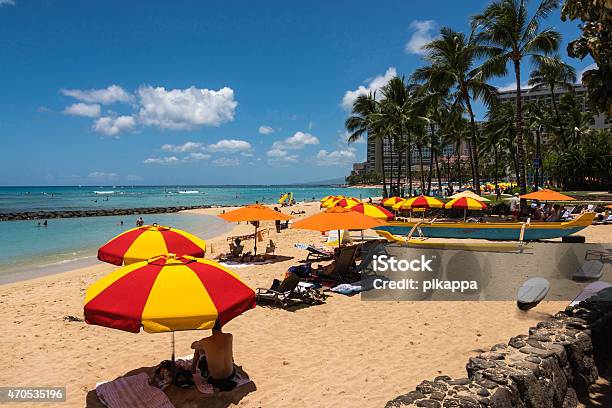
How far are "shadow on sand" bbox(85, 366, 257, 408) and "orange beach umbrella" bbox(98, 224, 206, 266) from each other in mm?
2004

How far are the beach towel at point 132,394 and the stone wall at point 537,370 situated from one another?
8.63 feet

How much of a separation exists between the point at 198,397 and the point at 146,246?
2.62 m

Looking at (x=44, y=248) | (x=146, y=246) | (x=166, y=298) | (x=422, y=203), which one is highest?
(x=422, y=203)

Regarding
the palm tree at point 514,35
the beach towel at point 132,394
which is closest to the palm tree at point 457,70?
the palm tree at point 514,35

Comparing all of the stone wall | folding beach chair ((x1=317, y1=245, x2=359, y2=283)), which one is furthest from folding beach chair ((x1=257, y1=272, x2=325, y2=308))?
the stone wall

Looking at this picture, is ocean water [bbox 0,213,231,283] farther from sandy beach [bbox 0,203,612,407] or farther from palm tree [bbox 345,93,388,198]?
palm tree [bbox 345,93,388,198]

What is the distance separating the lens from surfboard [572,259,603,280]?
9047 mm

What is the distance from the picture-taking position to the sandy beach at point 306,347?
4.91m

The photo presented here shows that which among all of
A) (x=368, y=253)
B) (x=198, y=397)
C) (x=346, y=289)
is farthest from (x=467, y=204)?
(x=198, y=397)

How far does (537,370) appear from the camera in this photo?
4.10m

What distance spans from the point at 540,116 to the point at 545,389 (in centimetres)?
5365

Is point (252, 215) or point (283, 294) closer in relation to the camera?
point (283, 294)

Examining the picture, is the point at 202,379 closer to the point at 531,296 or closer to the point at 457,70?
the point at 531,296

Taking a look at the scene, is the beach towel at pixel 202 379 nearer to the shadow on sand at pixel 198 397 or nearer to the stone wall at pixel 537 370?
the shadow on sand at pixel 198 397
